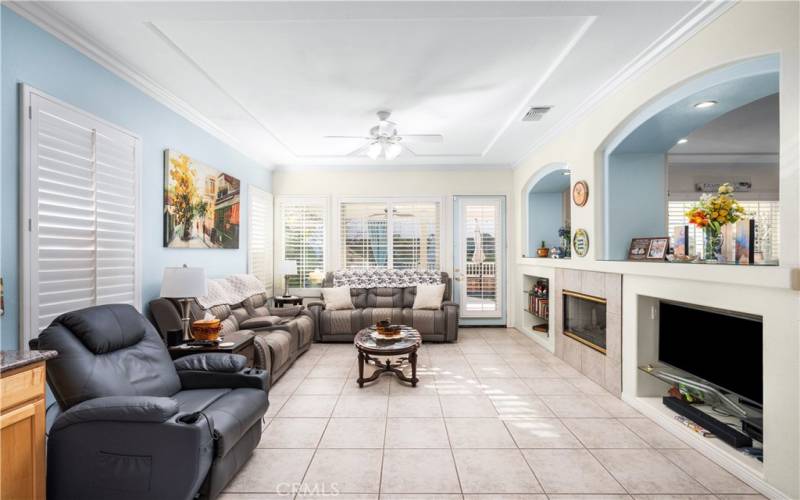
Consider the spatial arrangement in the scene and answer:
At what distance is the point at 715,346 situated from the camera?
8.38 feet

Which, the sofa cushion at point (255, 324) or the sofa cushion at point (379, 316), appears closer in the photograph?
the sofa cushion at point (255, 324)

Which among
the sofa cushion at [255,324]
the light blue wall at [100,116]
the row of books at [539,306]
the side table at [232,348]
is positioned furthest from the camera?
the row of books at [539,306]

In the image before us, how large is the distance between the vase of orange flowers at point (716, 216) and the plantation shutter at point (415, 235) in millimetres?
4176

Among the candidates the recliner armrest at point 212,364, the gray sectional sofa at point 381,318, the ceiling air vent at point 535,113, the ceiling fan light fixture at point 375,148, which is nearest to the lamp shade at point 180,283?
the recliner armrest at point 212,364

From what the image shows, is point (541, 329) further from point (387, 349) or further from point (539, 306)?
point (387, 349)

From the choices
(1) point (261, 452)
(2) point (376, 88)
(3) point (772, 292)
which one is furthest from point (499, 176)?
(1) point (261, 452)

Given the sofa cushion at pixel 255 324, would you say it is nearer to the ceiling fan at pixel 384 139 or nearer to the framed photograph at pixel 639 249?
the ceiling fan at pixel 384 139

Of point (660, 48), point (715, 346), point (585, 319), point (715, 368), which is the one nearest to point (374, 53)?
point (660, 48)

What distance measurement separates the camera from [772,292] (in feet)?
6.57

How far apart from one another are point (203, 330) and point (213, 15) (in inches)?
90.7

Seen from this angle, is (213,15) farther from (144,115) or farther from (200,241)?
(200,241)

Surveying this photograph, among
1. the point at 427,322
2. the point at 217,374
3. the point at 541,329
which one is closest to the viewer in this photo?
the point at 217,374

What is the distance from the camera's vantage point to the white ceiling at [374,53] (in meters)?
2.27

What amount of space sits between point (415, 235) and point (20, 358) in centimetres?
536
